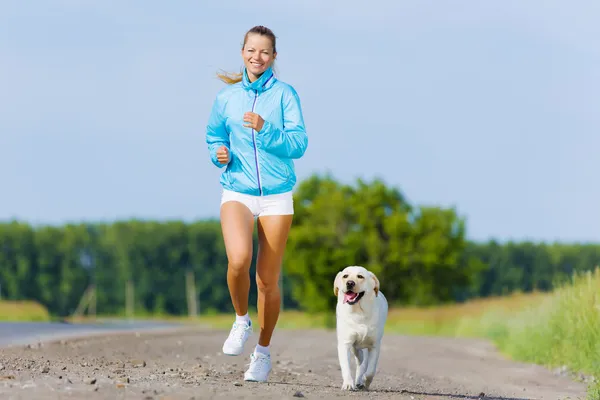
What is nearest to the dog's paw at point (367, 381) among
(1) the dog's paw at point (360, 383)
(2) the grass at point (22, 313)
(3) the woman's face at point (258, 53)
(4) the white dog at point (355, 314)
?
(1) the dog's paw at point (360, 383)

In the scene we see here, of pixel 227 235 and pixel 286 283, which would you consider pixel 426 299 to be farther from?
pixel 227 235

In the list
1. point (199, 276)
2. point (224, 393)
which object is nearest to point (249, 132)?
point (224, 393)

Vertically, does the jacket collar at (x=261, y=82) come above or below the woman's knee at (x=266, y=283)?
above

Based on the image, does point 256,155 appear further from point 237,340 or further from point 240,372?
point 240,372

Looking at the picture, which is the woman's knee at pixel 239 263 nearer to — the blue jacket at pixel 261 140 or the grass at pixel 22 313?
the blue jacket at pixel 261 140

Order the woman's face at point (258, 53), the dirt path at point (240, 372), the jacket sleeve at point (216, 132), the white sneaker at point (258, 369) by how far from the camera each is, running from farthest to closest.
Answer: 1. the white sneaker at point (258, 369)
2. the jacket sleeve at point (216, 132)
3. the woman's face at point (258, 53)
4. the dirt path at point (240, 372)

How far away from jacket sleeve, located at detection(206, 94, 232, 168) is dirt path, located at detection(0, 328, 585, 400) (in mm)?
1968

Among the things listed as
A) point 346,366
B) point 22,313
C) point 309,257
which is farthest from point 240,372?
point 309,257

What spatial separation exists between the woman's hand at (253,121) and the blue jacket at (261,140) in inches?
5.1

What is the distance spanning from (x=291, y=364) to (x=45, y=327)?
8131 millimetres

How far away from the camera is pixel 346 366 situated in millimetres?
8438

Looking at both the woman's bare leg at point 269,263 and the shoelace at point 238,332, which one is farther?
the shoelace at point 238,332

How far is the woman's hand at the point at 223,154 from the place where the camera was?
25.4 ft

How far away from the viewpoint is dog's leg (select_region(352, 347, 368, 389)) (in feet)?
29.0
